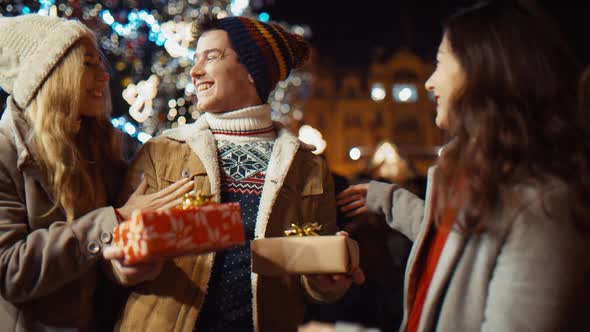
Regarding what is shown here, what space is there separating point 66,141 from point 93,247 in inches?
21.6

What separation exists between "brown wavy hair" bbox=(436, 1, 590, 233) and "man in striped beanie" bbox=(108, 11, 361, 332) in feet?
3.05

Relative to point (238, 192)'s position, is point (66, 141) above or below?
above

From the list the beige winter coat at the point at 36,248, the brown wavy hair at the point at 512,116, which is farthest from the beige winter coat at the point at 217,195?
the brown wavy hair at the point at 512,116

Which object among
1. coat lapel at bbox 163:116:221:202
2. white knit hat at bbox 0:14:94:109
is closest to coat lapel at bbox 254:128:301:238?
coat lapel at bbox 163:116:221:202

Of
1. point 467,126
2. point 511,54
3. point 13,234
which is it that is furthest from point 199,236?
point 511,54

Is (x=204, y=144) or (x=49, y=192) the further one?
(x=204, y=144)

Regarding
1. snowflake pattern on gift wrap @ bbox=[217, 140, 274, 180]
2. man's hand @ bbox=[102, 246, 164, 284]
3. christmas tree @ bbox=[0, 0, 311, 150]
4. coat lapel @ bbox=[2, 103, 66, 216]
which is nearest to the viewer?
man's hand @ bbox=[102, 246, 164, 284]

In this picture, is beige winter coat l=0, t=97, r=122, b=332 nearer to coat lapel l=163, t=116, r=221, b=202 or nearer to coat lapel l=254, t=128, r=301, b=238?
coat lapel l=163, t=116, r=221, b=202

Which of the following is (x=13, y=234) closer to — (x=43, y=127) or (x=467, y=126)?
(x=43, y=127)

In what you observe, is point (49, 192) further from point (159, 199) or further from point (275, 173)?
point (275, 173)

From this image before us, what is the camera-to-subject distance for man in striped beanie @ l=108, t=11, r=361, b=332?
2.52 meters

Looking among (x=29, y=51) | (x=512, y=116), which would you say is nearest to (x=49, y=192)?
(x=29, y=51)

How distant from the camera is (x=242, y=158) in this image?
9.32ft

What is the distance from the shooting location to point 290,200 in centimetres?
279
